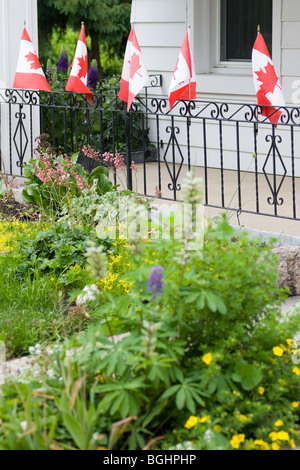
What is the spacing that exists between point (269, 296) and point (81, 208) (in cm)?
280

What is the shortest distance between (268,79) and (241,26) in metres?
3.01

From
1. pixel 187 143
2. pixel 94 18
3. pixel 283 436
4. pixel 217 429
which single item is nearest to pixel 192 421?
pixel 217 429

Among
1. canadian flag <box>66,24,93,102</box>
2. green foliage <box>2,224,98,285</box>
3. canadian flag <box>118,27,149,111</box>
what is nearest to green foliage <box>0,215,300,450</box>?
green foliage <box>2,224,98,285</box>

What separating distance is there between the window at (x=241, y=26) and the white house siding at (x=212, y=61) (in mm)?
102

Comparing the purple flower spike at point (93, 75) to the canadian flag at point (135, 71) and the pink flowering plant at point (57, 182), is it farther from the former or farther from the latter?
the pink flowering plant at point (57, 182)

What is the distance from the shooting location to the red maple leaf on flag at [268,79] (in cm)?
552

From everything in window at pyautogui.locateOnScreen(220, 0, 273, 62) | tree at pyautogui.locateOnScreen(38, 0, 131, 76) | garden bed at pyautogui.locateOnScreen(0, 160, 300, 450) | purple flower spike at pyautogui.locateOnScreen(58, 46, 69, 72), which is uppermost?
tree at pyautogui.locateOnScreen(38, 0, 131, 76)

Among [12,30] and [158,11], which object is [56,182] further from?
[158,11]

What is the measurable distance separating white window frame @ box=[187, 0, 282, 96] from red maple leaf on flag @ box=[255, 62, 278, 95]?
2486mm

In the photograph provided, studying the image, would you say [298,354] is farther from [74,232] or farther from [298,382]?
[74,232]

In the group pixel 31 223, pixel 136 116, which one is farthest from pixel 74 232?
pixel 136 116

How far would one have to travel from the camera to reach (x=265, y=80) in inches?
218

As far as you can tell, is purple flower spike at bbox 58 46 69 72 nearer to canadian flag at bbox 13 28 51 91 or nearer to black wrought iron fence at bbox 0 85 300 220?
black wrought iron fence at bbox 0 85 300 220

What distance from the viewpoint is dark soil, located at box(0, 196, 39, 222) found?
6.14m
